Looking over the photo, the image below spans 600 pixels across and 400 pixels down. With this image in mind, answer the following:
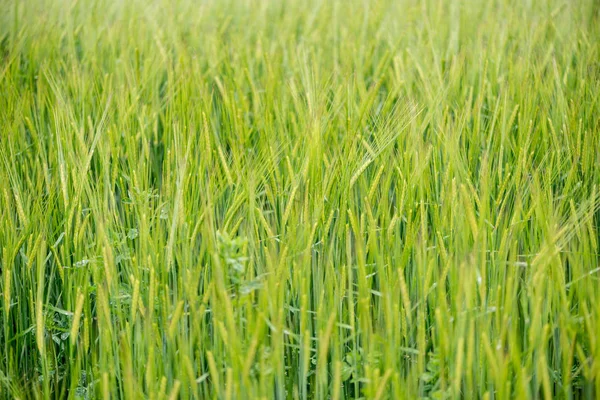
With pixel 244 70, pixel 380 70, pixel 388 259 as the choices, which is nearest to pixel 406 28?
pixel 380 70

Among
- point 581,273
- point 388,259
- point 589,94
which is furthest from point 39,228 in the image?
point 589,94

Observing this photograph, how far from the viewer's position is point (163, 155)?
165 cm

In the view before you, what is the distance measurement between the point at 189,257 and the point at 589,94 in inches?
44.6

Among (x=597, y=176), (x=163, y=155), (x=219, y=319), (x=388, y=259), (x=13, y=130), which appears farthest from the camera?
(x=163, y=155)

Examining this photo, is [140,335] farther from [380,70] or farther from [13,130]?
[380,70]

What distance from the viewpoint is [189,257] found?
1.12 m

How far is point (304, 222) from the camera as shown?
1.17m

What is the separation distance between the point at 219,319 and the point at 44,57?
1.43m

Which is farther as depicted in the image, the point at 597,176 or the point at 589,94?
the point at 589,94

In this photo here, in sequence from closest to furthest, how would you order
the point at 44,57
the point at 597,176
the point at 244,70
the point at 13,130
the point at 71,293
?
the point at 71,293, the point at 597,176, the point at 13,130, the point at 244,70, the point at 44,57

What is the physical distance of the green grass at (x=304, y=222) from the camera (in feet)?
3.16

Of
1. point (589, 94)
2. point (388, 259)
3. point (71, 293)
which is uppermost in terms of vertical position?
point (589, 94)

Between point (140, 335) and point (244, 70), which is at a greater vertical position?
point (244, 70)

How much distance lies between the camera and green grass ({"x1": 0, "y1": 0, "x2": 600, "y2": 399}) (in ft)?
3.16
